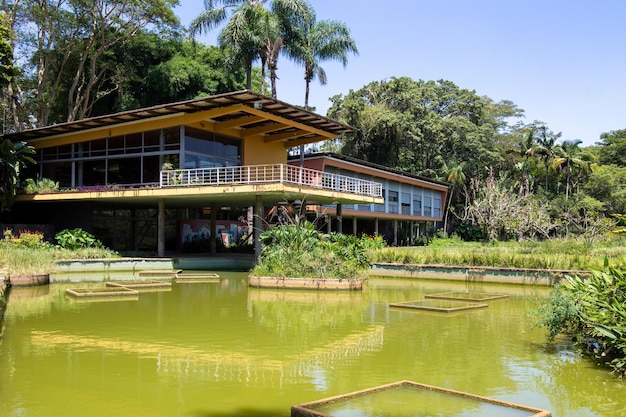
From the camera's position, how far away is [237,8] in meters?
38.9

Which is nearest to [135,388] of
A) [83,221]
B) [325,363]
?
[325,363]

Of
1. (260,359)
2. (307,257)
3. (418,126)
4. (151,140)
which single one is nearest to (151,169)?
(151,140)

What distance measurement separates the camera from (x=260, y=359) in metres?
8.59

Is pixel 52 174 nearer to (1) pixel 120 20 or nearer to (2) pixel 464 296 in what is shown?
(1) pixel 120 20

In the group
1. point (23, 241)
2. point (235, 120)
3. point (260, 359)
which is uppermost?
point (235, 120)

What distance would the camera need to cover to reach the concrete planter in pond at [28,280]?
1808 cm

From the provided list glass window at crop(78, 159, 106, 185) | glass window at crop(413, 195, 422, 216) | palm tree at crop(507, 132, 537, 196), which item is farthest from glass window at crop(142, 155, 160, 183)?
palm tree at crop(507, 132, 537, 196)

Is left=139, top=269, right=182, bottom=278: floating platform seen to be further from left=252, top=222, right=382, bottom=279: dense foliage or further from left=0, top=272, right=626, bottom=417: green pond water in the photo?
left=0, top=272, right=626, bottom=417: green pond water

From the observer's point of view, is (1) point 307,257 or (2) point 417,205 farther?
(2) point 417,205

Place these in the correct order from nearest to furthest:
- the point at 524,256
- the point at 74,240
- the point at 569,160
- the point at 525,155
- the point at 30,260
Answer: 1. the point at 30,260
2. the point at 524,256
3. the point at 74,240
4. the point at 569,160
5. the point at 525,155

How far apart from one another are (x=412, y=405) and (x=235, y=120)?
78.2ft

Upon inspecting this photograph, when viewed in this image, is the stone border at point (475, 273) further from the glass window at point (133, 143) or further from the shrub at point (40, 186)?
the shrub at point (40, 186)

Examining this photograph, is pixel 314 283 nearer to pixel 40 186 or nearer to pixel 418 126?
pixel 40 186

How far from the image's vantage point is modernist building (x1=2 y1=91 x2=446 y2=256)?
2638cm
